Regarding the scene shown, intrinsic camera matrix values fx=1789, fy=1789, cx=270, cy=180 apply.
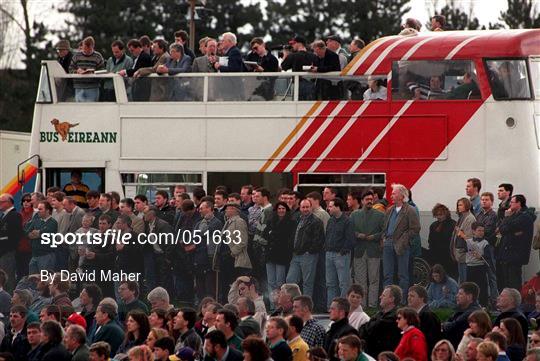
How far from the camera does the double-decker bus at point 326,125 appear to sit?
26969 millimetres

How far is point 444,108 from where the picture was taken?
89.5 feet

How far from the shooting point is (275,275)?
72.1 feet

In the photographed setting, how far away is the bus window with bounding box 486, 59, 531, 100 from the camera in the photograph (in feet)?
88.0

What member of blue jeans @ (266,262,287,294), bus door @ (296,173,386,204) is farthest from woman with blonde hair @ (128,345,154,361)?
bus door @ (296,173,386,204)

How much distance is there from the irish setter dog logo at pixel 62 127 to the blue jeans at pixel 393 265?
28.7 ft

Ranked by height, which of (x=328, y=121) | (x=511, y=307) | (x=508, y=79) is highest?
(x=508, y=79)

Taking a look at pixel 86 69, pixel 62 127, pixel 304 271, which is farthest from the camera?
pixel 62 127

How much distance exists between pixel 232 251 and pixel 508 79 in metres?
6.62

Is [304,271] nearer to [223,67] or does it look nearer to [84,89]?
[223,67]

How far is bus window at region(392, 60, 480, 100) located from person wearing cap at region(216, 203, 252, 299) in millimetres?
5811

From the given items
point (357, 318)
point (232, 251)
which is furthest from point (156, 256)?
point (357, 318)

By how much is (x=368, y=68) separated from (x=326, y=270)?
249 inches

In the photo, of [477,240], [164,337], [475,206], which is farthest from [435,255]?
[164,337]

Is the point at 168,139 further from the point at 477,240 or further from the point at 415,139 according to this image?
the point at 477,240
